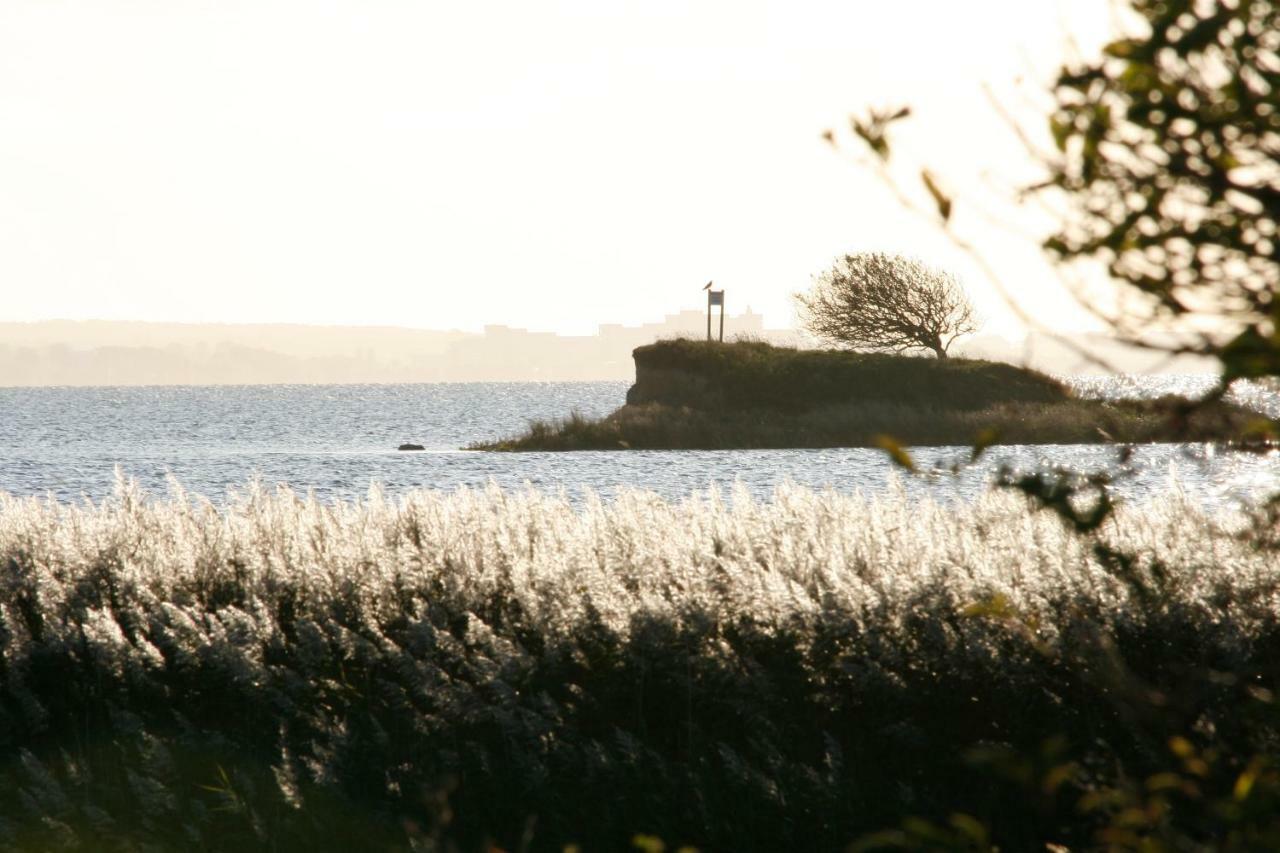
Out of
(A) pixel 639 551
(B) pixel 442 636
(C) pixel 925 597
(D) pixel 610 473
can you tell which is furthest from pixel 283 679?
(D) pixel 610 473

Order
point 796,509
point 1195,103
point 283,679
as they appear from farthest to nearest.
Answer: point 796,509
point 283,679
point 1195,103

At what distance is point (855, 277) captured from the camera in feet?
196

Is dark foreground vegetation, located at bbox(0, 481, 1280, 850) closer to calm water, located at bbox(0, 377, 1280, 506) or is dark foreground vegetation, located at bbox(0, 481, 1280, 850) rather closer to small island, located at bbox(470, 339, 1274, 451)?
calm water, located at bbox(0, 377, 1280, 506)

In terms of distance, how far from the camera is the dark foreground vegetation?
699 centimetres

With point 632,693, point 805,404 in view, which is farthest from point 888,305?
point 632,693

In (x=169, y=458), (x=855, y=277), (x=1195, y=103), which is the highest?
(x=855, y=277)

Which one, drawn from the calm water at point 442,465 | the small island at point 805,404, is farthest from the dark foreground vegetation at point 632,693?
the small island at point 805,404

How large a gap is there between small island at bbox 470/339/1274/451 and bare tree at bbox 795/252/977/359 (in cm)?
177

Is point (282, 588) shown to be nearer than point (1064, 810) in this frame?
No

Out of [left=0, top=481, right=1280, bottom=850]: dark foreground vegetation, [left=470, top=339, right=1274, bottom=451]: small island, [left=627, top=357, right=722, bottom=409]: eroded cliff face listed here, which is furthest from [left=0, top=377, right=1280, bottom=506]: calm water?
[left=627, top=357, right=722, bottom=409]: eroded cliff face

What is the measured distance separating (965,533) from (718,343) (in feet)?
167

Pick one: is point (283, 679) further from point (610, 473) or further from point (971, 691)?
point (610, 473)

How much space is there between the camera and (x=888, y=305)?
59.4 meters

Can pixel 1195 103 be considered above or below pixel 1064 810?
above
